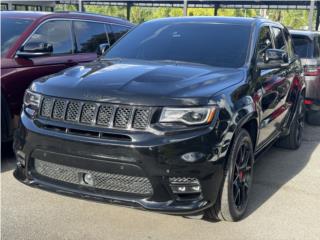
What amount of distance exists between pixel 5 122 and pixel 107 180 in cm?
226

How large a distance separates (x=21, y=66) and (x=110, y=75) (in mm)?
2013

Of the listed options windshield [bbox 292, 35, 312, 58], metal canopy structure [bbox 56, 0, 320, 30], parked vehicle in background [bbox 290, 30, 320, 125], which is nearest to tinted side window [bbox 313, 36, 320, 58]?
parked vehicle in background [bbox 290, 30, 320, 125]

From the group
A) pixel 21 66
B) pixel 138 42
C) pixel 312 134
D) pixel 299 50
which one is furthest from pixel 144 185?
pixel 299 50

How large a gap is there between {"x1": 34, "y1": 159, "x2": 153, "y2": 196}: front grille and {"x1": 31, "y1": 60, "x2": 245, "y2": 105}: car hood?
548mm

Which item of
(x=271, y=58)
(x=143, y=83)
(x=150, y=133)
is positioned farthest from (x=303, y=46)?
(x=150, y=133)

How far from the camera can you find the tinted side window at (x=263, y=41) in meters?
4.54

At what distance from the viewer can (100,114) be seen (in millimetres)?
3262

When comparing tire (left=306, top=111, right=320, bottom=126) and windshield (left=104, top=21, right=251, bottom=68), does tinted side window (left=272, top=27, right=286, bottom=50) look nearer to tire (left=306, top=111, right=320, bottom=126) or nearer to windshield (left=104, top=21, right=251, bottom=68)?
windshield (left=104, top=21, right=251, bottom=68)

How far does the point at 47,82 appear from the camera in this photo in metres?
3.69

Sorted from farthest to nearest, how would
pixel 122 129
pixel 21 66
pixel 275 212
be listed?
pixel 21 66 → pixel 275 212 → pixel 122 129

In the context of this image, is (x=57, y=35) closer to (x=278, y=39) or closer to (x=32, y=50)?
(x=32, y=50)

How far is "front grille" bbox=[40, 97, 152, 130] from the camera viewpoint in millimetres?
3184

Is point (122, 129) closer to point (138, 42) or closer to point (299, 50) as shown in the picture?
point (138, 42)

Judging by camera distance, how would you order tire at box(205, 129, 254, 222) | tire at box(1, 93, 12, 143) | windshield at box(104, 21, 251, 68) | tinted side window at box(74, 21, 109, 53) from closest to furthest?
tire at box(205, 129, 254, 222) → windshield at box(104, 21, 251, 68) → tire at box(1, 93, 12, 143) → tinted side window at box(74, 21, 109, 53)
